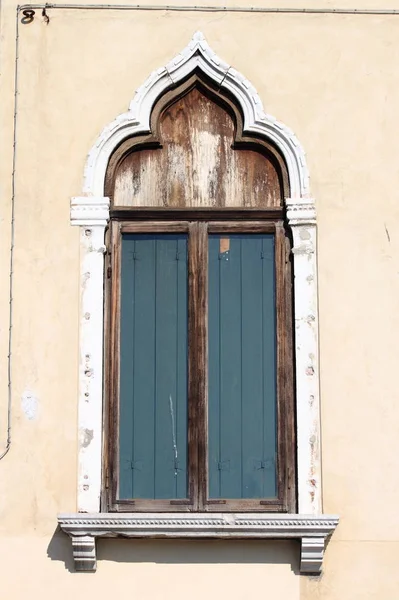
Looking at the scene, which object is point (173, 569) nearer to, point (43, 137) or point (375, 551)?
point (375, 551)

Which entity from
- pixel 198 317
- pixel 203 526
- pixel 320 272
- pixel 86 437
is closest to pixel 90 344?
pixel 86 437

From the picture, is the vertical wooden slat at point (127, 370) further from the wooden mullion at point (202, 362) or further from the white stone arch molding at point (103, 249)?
the wooden mullion at point (202, 362)

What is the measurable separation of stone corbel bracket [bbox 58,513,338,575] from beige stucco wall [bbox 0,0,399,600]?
0.43 feet

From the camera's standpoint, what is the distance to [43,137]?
26.8 ft

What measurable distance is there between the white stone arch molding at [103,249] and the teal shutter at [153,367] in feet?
0.58

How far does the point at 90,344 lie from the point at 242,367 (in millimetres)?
891

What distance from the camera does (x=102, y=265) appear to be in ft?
26.3

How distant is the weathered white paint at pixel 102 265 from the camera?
777cm

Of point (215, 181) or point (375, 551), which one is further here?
point (215, 181)

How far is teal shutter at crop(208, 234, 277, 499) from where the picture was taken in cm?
786

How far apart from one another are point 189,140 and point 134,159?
35cm

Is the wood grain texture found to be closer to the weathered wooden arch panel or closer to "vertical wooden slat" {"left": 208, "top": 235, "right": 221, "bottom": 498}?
the weathered wooden arch panel

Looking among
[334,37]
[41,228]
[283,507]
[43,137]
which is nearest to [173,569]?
[283,507]

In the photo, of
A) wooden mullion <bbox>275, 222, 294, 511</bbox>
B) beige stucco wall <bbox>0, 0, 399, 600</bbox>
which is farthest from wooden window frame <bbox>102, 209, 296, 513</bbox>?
beige stucco wall <bbox>0, 0, 399, 600</bbox>
